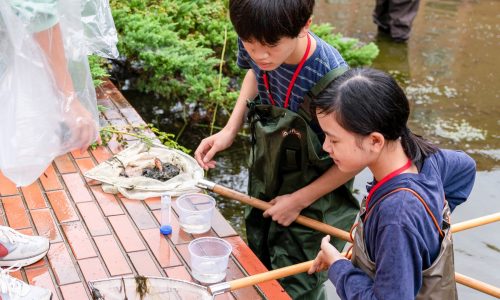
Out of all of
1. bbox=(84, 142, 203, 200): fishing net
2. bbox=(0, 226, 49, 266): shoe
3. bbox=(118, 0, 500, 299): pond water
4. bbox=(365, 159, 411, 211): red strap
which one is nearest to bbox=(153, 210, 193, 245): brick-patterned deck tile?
bbox=(84, 142, 203, 200): fishing net

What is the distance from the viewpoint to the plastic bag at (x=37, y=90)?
2242mm

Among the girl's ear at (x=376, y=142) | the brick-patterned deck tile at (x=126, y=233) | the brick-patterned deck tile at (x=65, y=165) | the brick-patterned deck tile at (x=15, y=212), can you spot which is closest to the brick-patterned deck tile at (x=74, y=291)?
the brick-patterned deck tile at (x=126, y=233)

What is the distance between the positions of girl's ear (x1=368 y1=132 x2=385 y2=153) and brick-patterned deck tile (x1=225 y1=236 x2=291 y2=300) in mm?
871

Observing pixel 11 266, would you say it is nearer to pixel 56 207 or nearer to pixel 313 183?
pixel 56 207

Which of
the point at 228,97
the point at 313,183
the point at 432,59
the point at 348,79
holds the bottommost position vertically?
the point at 432,59

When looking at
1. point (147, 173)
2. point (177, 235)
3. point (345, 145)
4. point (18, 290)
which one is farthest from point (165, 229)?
point (345, 145)

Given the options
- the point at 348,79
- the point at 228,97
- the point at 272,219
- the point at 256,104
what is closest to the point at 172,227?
the point at 272,219

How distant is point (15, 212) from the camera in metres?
3.29

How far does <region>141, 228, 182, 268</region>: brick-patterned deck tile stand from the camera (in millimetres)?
2961

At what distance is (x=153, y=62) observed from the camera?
15.1 ft

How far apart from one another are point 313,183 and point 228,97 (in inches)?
80.1

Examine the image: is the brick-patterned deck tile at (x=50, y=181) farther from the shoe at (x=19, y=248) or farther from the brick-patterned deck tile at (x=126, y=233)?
the shoe at (x=19, y=248)

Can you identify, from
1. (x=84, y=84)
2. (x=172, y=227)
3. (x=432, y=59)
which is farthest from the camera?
(x=432, y=59)

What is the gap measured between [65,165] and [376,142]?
2.18 metres
